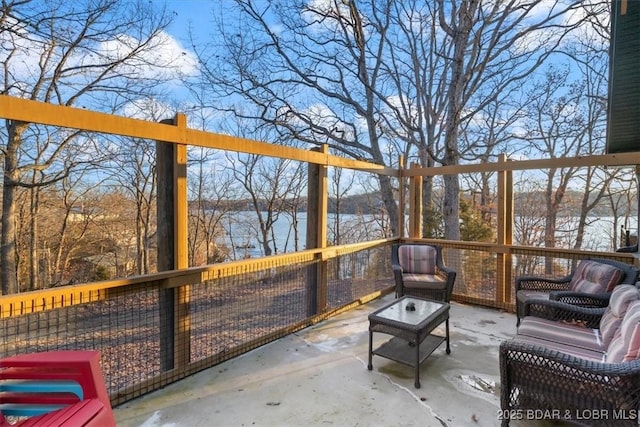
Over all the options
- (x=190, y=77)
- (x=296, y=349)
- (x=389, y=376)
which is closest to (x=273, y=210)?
(x=190, y=77)

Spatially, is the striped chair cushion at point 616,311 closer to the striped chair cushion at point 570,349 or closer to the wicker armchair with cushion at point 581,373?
the wicker armchair with cushion at point 581,373

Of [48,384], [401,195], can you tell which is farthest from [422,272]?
[48,384]

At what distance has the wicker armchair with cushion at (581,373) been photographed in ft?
5.41

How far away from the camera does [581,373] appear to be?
1744 millimetres

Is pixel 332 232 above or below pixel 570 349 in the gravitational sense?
above

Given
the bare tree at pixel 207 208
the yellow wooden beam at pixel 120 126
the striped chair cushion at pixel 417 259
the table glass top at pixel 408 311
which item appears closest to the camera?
the yellow wooden beam at pixel 120 126

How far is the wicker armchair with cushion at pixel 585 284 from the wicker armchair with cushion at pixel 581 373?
0.65m

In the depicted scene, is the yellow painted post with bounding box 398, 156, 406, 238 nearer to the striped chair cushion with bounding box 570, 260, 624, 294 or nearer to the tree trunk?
the striped chair cushion with bounding box 570, 260, 624, 294

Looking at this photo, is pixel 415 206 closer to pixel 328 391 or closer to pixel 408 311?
pixel 408 311

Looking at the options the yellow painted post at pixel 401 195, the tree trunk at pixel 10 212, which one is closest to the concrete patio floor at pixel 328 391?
the yellow painted post at pixel 401 195

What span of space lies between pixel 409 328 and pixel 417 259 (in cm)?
223

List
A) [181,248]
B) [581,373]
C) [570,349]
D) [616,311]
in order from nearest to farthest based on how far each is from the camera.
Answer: [581,373] < [570,349] < [616,311] < [181,248]

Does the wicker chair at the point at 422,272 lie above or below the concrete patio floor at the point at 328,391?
above

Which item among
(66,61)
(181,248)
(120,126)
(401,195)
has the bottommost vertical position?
(181,248)
